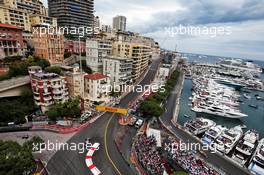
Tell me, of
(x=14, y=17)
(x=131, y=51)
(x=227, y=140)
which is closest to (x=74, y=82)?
(x=131, y=51)

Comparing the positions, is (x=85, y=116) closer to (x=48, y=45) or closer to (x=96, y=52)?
(x=96, y=52)

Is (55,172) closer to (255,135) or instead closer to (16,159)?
(16,159)

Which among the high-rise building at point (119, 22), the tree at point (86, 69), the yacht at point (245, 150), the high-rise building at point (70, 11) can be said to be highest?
the high-rise building at point (119, 22)

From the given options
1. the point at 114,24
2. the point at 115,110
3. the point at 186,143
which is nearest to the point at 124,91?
the point at 115,110

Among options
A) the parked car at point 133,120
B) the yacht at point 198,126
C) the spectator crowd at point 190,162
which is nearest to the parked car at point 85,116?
the parked car at point 133,120

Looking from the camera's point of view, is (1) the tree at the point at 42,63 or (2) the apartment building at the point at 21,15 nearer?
(1) the tree at the point at 42,63

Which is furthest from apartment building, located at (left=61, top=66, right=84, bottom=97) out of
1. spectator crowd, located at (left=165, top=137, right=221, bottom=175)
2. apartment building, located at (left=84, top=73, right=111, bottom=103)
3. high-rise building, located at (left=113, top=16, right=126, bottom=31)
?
high-rise building, located at (left=113, top=16, right=126, bottom=31)

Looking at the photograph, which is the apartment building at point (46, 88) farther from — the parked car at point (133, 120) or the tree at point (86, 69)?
the parked car at point (133, 120)
